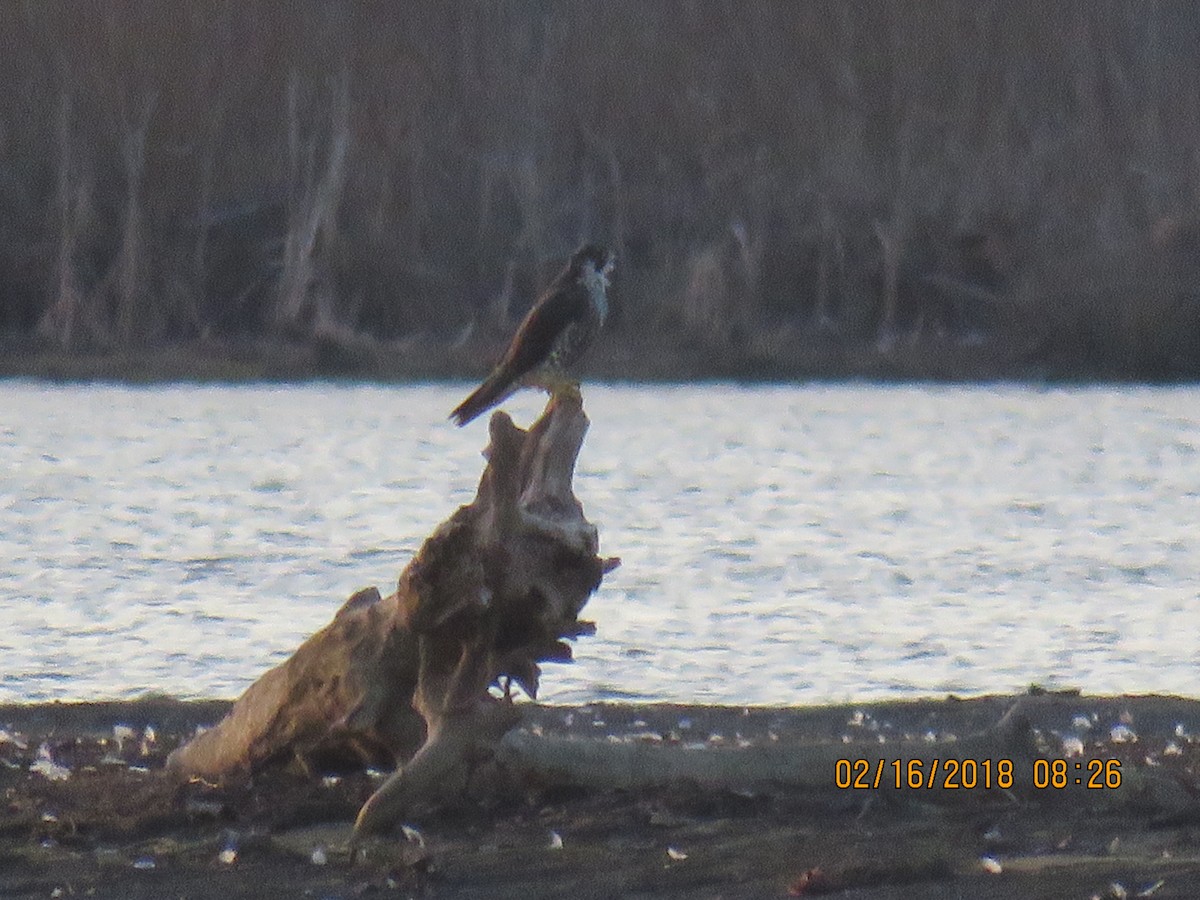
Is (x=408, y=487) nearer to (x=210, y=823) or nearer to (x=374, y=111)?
(x=374, y=111)

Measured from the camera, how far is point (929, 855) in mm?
5883

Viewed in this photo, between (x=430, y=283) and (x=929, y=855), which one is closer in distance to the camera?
(x=929, y=855)

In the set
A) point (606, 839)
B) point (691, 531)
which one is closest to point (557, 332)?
point (606, 839)

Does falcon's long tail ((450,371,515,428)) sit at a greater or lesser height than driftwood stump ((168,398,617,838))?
greater

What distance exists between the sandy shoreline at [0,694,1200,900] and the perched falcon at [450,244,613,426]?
2054 mm

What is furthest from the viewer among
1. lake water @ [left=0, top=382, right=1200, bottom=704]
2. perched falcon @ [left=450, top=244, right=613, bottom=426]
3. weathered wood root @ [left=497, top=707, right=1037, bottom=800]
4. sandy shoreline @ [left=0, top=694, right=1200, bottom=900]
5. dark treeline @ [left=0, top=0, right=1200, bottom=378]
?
dark treeline @ [left=0, top=0, right=1200, bottom=378]

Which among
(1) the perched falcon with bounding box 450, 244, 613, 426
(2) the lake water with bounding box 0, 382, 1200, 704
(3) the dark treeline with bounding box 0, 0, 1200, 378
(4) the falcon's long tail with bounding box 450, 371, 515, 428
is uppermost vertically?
(3) the dark treeline with bounding box 0, 0, 1200, 378

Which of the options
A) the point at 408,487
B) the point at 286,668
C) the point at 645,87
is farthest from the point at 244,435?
the point at 286,668

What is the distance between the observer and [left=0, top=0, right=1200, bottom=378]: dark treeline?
34.2 metres

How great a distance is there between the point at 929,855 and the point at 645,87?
32.7 meters

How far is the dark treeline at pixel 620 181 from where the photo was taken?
1347 inches
